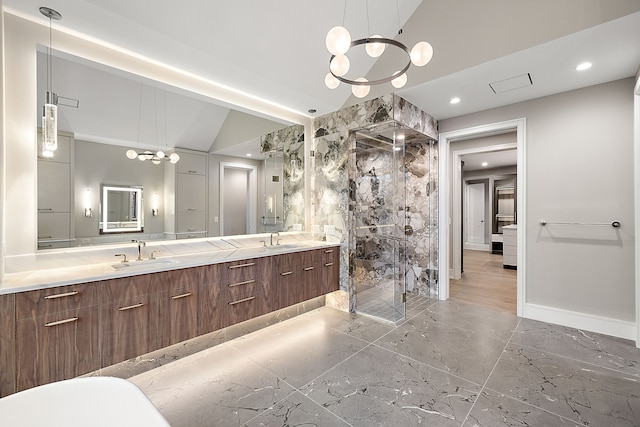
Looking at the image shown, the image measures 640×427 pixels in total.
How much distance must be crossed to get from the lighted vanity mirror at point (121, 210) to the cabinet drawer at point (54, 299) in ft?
2.49

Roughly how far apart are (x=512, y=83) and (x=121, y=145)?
4.01m

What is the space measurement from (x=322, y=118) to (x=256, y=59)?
56.6 inches

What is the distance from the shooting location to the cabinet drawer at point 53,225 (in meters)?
2.13

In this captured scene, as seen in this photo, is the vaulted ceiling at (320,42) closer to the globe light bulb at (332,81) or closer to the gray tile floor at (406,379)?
the globe light bulb at (332,81)

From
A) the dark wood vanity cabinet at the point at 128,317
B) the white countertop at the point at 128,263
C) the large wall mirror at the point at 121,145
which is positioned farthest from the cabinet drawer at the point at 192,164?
the dark wood vanity cabinet at the point at 128,317

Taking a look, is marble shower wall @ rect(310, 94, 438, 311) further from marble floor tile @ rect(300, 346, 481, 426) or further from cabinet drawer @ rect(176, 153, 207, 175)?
cabinet drawer @ rect(176, 153, 207, 175)

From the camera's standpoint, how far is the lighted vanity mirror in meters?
2.47

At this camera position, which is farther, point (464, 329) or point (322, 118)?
point (322, 118)

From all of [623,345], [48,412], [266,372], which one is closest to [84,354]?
[266,372]

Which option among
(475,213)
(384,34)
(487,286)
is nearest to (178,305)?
(384,34)

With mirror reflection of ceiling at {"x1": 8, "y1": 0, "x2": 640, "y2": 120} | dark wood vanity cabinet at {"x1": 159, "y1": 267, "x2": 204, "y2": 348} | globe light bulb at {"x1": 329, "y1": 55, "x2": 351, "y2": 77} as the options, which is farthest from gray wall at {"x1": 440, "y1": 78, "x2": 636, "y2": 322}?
dark wood vanity cabinet at {"x1": 159, "y1": 267, "x2": 204, "y2": 348}

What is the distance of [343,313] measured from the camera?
373 cm

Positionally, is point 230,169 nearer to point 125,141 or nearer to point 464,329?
point 125,141

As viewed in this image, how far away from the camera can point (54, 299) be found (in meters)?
1.76
